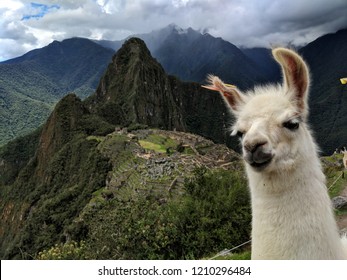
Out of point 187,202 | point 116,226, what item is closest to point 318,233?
point 187,202

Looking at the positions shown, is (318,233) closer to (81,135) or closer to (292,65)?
(292,65)

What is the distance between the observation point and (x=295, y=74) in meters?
2.27

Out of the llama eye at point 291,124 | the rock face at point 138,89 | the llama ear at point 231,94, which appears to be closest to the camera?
the llama eye at point 291,124

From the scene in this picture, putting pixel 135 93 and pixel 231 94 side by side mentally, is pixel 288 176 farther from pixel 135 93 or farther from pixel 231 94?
pixel 135 93

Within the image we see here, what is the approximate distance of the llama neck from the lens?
7.41 ft

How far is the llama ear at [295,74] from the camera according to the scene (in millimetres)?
2193

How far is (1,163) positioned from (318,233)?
9106 cm

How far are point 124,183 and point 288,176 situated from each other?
2976cm

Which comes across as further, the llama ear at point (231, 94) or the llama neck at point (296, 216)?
the llama ear at point (231, 94)

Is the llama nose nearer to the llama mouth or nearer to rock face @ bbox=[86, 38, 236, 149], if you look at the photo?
the llama mouth

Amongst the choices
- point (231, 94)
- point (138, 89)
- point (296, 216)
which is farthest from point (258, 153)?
point (138, 89)

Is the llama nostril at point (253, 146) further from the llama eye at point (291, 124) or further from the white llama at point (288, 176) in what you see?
the llama eye at point (291, 124)

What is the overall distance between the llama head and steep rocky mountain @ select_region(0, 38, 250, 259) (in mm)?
6000

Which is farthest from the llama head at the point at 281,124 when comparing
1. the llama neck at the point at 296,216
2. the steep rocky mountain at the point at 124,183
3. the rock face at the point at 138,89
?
the rock face at the point at 138,89
